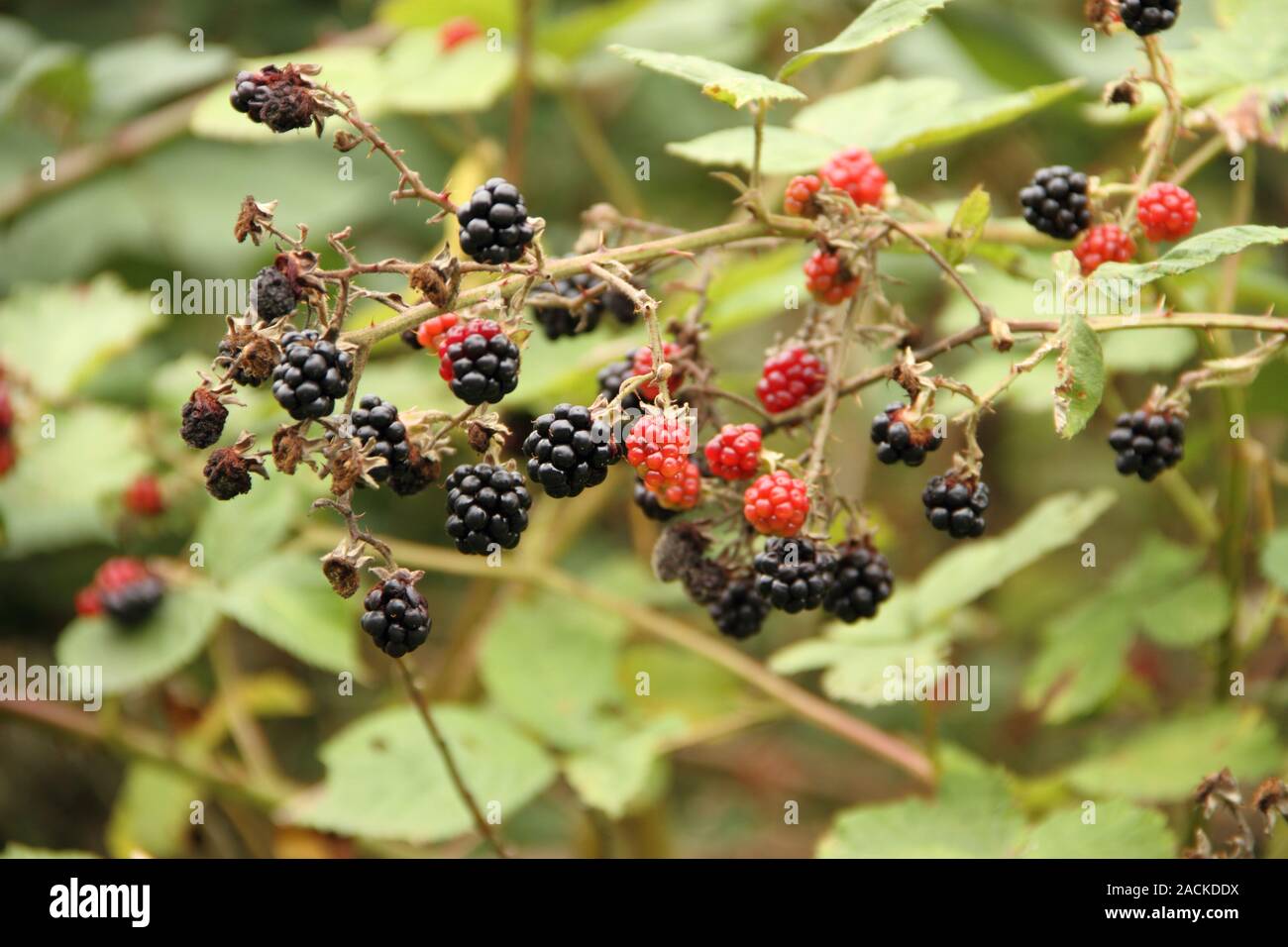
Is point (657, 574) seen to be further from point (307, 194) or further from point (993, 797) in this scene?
point (307, 194)

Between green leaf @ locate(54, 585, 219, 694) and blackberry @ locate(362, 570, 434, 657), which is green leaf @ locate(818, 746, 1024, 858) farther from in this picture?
green leaf @ locate(54, 585, 219, 694)

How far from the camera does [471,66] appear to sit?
314 cm

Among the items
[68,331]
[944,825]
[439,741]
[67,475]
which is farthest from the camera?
[68,331]

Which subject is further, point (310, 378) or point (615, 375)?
point (615, 375)

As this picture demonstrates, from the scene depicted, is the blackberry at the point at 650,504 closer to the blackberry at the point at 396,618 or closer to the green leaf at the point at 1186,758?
the blackberry at the point at 396,618

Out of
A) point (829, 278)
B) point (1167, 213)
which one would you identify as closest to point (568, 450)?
point (829, 278)

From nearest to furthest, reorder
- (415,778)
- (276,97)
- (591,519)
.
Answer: (276,97) < (415,778) < (591,519)

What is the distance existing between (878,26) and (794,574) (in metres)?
0.71

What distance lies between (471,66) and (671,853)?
2173mm

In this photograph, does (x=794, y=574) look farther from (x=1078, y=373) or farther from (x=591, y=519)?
(x=591, y=519)

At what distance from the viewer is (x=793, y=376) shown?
5.55ft

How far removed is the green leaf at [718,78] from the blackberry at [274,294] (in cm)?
48

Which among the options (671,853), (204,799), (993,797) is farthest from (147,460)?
(993,797)

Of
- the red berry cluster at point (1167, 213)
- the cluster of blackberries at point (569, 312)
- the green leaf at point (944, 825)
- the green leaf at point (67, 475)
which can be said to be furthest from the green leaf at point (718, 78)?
the green leaf at point (67, 475)
